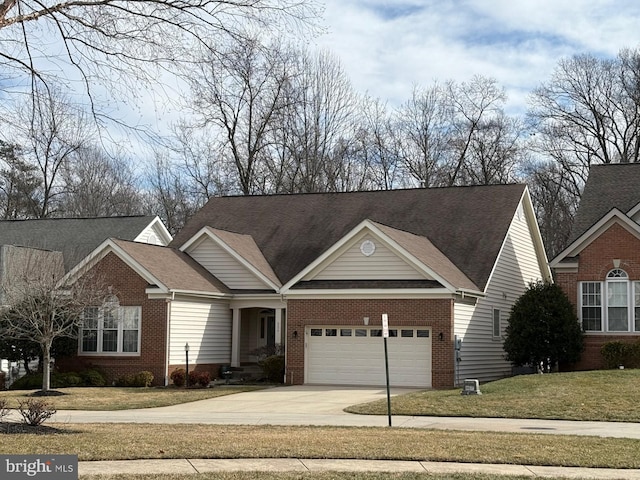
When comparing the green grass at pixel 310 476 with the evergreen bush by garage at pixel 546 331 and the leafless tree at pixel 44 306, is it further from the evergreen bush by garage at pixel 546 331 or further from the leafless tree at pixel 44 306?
the evergreen bush by garage at pixel 546 331

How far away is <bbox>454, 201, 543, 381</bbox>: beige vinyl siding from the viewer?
104 ft

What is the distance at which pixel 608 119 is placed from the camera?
2229 inches

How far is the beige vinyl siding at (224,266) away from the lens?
3566 cm

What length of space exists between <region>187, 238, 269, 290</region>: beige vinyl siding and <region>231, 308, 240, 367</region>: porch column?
3.57 feet

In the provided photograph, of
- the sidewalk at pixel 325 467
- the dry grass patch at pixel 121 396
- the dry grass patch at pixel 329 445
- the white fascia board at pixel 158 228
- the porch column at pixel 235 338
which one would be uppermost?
the white fascia board at pixel 158 228

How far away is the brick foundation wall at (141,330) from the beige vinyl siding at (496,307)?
1020 centimetres

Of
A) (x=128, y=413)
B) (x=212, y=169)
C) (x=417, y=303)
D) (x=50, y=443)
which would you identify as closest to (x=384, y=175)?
(x=212, y=169)

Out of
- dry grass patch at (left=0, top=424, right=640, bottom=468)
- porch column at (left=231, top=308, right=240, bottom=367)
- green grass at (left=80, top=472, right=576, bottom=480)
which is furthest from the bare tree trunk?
green grass at (left=80, top=472, right=576, bottom=480)

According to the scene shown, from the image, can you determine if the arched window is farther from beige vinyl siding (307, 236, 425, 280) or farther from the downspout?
the downspout

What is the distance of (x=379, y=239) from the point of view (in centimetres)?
3164

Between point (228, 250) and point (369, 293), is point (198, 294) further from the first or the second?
point (369, 293)

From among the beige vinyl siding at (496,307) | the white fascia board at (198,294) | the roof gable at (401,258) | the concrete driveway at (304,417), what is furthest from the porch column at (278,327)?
the concrete driveway at (304,417)

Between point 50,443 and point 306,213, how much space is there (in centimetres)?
2592

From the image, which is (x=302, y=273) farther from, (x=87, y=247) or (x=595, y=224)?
(x=87, y=247)
